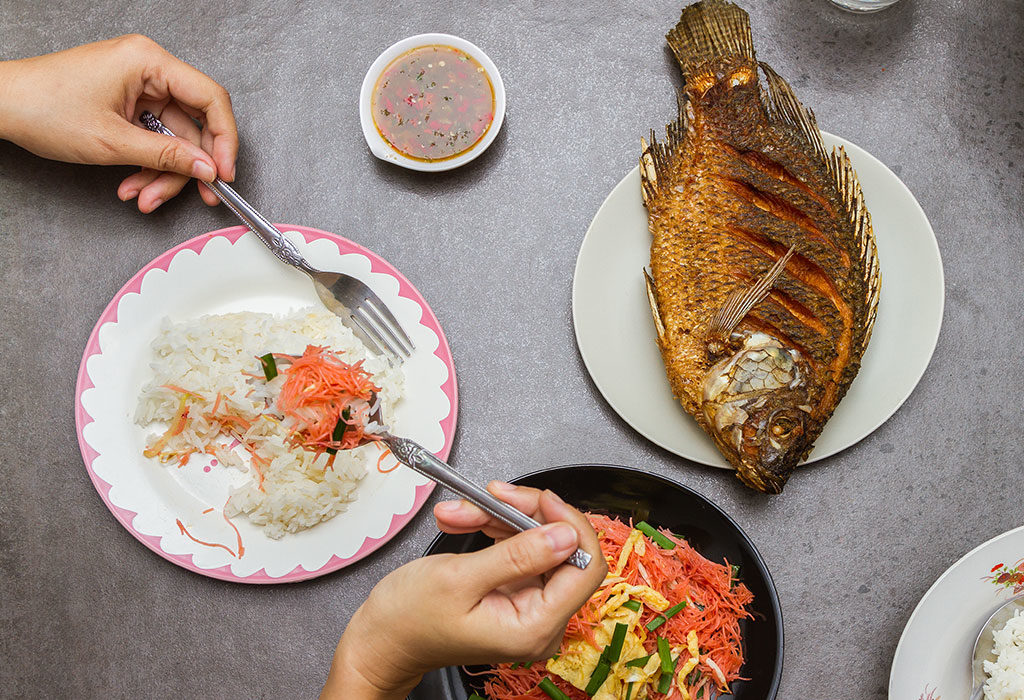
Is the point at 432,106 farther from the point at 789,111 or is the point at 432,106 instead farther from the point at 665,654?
the point at 665,654

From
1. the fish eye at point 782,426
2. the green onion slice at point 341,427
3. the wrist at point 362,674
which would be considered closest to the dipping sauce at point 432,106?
the green onion slice at point 341,427

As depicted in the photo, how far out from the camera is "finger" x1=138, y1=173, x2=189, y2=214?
2.04 meters

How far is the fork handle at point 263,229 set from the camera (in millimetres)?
1954

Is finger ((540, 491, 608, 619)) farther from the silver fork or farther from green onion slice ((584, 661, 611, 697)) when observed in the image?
the silver fork

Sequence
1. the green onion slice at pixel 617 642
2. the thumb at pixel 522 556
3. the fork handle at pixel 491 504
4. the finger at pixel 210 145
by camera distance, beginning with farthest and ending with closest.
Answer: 1. the finger at pixel 210 145
2. the green onion slice at pixel 617 642
3. the fork handle at pixel 491 504
4. the thumb at pixel 522 556

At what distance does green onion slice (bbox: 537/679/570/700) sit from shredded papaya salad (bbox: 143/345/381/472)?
0.67 metres

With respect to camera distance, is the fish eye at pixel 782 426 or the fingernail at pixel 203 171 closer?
the fish eye at pixel 782 426

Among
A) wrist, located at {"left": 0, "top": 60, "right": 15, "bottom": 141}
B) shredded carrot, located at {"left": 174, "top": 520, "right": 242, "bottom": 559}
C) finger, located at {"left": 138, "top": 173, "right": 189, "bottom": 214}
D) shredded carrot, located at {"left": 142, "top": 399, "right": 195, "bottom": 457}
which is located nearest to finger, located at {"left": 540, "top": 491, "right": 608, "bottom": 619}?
shredded carrot, located at {"left": 174, "top": 520, "right": 242, "bottom": 559}

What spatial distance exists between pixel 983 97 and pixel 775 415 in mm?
1135

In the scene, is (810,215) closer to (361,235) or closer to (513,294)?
(513,294)

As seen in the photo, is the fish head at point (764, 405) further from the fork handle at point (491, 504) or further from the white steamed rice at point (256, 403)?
the white steamed rice at point (256, 403)

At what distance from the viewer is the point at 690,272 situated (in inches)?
73.2

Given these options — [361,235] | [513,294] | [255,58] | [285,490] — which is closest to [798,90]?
[513,294]

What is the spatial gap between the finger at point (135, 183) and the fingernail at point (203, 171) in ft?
0.64
